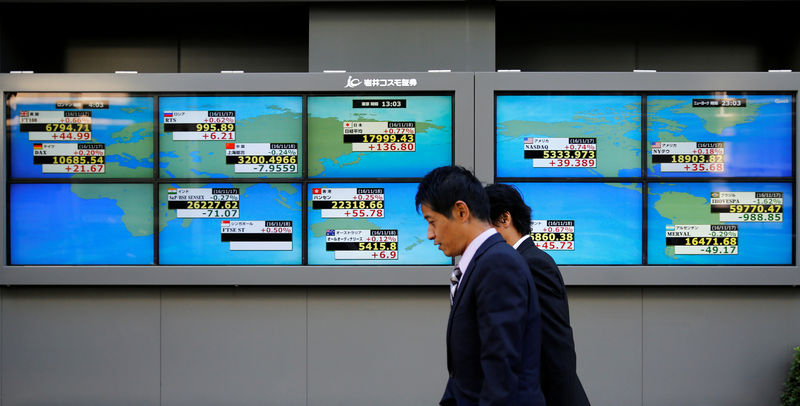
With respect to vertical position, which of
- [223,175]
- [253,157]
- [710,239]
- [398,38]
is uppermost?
[398,38]

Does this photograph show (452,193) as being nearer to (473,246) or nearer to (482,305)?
(473,246)

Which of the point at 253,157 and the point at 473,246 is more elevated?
the point at 253,157

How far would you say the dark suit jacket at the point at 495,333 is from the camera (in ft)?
7.03

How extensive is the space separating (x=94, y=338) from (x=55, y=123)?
6.97 feet

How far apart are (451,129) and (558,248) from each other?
1.55 meters

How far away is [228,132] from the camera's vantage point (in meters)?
5.61

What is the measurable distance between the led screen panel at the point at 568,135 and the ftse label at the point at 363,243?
49.7 inches

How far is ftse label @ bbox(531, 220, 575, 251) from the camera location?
18.4 ft

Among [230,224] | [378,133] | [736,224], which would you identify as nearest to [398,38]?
[378,133]

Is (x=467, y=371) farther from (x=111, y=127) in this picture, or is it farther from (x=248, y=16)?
(x=248, y=16)

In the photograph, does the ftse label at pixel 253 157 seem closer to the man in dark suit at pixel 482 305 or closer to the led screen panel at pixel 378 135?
the led screen panel at pixel 378 135

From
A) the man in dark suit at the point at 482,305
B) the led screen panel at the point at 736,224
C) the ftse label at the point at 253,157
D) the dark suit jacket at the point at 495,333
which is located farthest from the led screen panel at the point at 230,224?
the led screen panel at the point at 736,224

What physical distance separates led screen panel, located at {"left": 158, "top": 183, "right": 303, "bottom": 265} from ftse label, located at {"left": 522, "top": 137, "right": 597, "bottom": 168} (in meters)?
2.30

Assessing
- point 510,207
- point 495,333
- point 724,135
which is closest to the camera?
point 495,333
